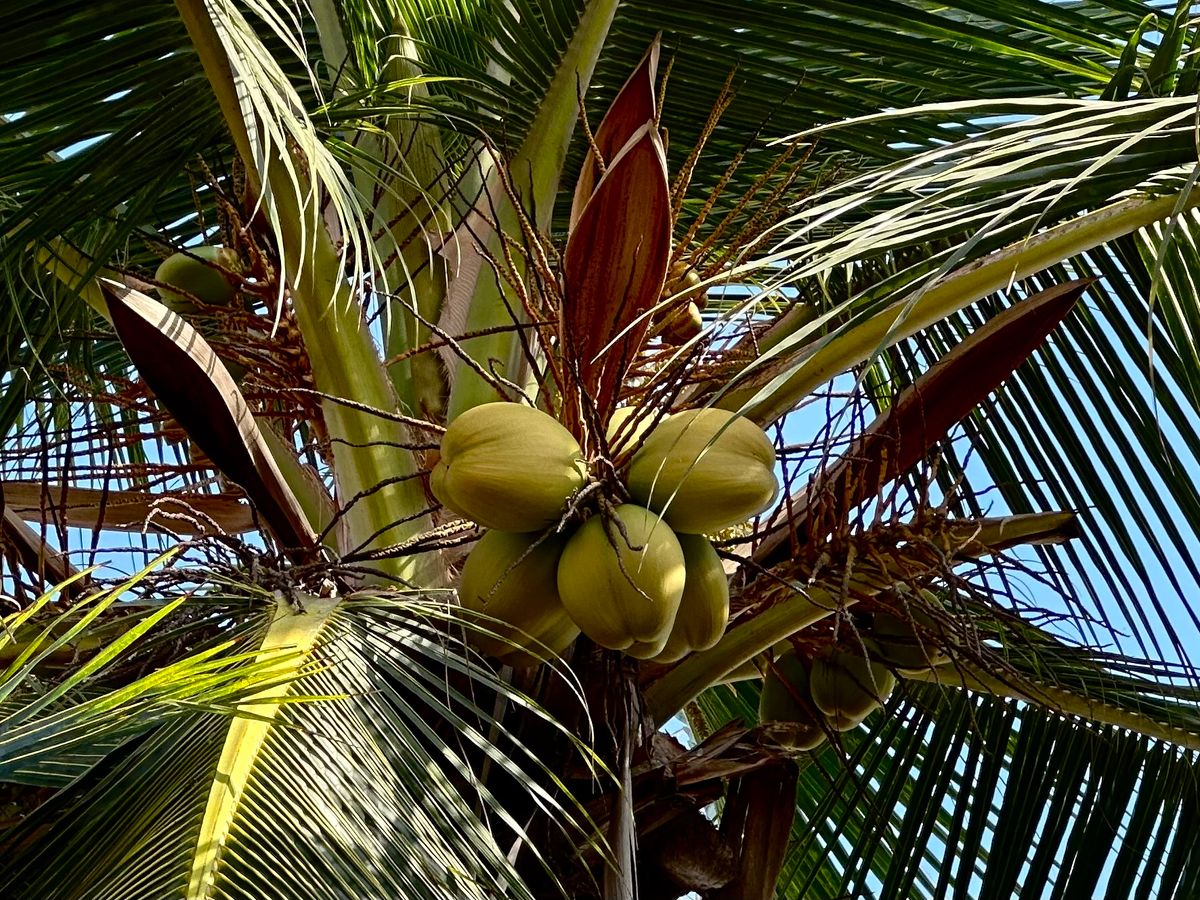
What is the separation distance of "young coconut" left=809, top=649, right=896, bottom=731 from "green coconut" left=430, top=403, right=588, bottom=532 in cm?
60

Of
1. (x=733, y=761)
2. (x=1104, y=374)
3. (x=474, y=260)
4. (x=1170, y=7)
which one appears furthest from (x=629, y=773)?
(x=1170, y=7)

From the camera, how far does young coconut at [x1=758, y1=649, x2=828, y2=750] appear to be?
5.73 ft

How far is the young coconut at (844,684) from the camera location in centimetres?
173

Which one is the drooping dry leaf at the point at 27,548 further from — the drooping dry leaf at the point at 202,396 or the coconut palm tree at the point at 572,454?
the drooping dry leaf at the point at 202,396

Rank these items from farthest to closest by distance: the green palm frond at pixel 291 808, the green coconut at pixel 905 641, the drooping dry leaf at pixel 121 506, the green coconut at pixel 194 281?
the green coconut at pixel 194 281 → the drooping dry leaf at pixel 121 506 → the green coconut at pixel 905 641 → the green palm frond at pixel 291 808

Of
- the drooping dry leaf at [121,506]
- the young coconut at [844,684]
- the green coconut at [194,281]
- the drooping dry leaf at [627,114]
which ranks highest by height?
the drooping dry leaf at [627,114]

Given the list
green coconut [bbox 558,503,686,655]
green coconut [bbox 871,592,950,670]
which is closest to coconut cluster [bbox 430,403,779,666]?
green coconut [bbox 558,503,686,655]

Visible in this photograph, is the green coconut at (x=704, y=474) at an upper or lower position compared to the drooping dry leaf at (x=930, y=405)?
lower

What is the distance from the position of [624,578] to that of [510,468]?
0.15 m

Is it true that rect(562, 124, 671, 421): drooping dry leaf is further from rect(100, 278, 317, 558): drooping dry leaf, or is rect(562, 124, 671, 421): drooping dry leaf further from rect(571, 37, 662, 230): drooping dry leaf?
rect(100, 278, 317, 558): drooping dry leaf

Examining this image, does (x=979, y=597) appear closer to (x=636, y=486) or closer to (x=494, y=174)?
(x=636, y=486)

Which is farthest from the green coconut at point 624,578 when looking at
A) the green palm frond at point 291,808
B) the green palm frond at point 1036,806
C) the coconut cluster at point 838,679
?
the green palm frond at point 1036,806

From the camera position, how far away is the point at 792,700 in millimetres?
1802

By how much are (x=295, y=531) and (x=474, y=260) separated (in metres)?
0.51
